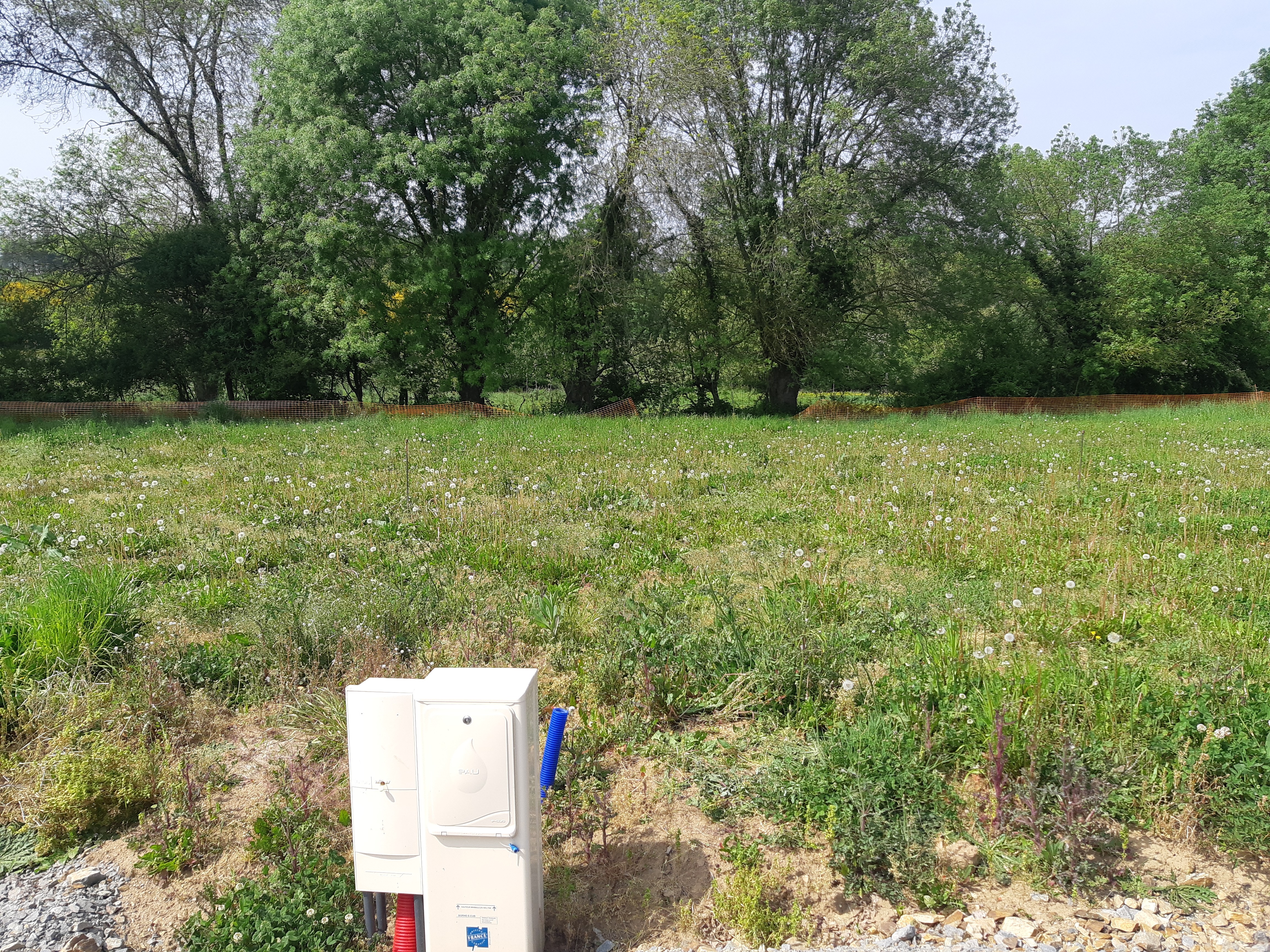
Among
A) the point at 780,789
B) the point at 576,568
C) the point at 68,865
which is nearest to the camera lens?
the point at 68,865

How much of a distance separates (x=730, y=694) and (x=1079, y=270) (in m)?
31.5

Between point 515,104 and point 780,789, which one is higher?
point 515,104

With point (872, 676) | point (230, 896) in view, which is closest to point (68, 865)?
point (230, 896)

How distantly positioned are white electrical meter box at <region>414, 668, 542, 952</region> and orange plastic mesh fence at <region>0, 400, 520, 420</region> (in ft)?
55.5

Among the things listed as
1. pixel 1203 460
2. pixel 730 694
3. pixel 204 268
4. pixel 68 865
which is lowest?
pixel 68 865

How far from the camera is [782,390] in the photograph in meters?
26.8

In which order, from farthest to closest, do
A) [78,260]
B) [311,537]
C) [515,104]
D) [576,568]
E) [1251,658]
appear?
1. [78,260]
2. [515,104]
3. [311,537]
4. [576,568]
5. [1251,658]

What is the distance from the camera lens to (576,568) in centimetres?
645

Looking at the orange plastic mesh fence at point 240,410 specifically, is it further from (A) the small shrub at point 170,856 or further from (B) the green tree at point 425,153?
(A) the small shrub at point 170,856

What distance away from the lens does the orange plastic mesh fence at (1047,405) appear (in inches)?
938

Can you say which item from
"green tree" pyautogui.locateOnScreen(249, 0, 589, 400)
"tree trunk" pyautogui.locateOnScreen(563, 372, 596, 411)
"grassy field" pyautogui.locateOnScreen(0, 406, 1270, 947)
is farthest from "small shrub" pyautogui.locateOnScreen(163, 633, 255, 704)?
"tree trunk" pyautogui.locateOnScreen(563, 372, 596, 411)

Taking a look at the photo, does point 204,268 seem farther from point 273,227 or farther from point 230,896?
point 230,896

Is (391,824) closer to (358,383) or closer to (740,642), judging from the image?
(740,642)

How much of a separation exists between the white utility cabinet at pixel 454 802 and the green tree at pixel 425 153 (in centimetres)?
1955
